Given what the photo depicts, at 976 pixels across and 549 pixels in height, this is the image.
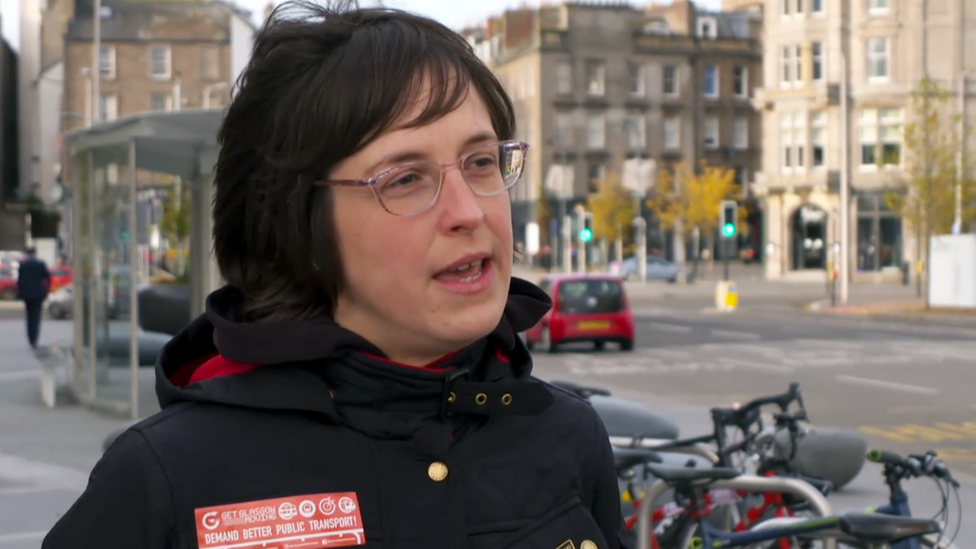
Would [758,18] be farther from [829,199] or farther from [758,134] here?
[829,199]

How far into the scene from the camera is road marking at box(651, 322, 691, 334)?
30.1 meters

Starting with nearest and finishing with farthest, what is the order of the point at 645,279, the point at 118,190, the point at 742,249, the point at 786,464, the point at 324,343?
the point at 324,343 < the point at 786,464 < the point at 118,190 < the point at 645,279 < the point at 742,249

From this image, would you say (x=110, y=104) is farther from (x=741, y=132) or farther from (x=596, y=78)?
(x=741, y=132)

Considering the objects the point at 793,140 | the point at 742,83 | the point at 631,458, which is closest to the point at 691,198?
the point at 793,140

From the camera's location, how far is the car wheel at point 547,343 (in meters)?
25.0

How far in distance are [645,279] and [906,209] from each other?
24910 millimetres

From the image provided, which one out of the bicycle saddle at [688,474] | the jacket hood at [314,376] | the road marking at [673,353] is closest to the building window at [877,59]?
the road marking at [673,353]

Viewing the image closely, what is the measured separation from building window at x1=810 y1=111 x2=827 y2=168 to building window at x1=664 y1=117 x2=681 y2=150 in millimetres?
23456

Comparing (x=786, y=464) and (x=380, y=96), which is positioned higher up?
(x=380, y=96)

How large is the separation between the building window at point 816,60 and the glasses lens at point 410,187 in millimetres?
61866

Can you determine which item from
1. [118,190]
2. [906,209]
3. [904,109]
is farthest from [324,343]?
[904,109]

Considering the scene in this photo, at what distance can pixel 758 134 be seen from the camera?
8731cm

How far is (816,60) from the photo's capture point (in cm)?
6159

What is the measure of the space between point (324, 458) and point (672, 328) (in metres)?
30.0
